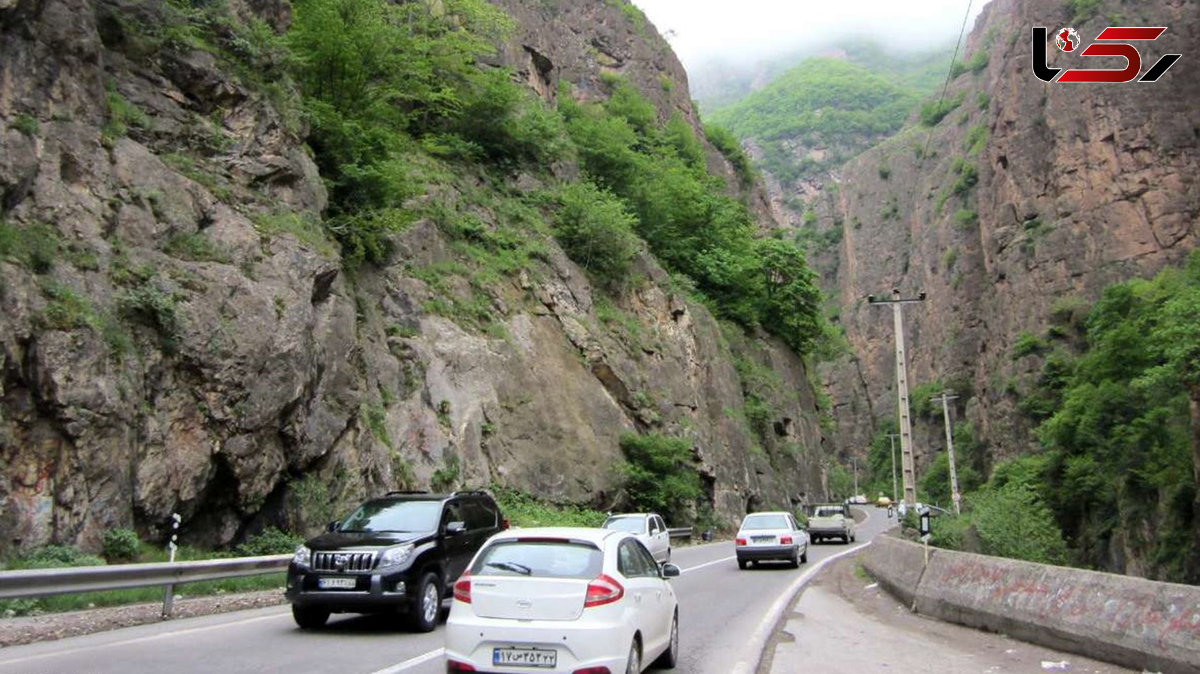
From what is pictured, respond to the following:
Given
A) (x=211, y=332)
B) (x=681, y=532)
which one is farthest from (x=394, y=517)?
(x=681, y=532)

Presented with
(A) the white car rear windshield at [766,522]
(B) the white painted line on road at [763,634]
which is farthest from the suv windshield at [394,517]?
(A) the white car rear windshield at [766,522]

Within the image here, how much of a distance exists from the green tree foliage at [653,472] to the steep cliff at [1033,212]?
1947cm

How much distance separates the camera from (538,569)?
22.1 feet

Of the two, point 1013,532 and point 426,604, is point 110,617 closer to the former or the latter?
point 426,604

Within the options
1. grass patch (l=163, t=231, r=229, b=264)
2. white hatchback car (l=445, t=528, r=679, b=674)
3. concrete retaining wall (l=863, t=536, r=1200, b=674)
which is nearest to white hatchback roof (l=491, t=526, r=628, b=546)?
white hatchback car (l=445, t=528, r=679, b=674)

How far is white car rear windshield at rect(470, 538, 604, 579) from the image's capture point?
6.71 m

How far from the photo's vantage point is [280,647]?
8.62 metres

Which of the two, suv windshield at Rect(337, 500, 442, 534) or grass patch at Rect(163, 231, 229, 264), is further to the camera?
grass patch at Rect(163, 231, 229, 264)

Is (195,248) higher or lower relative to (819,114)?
lower

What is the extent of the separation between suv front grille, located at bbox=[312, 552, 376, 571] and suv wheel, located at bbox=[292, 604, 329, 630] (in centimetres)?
50

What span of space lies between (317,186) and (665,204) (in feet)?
87.5

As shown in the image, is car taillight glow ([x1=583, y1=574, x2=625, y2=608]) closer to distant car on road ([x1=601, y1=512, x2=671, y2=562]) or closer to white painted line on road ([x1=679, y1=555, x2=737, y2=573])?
distant car on road ([x1=601, y1=512, x2=671, y2=562])

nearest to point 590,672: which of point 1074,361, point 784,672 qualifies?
point 784,672

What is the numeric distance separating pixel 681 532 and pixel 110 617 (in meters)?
23.3
